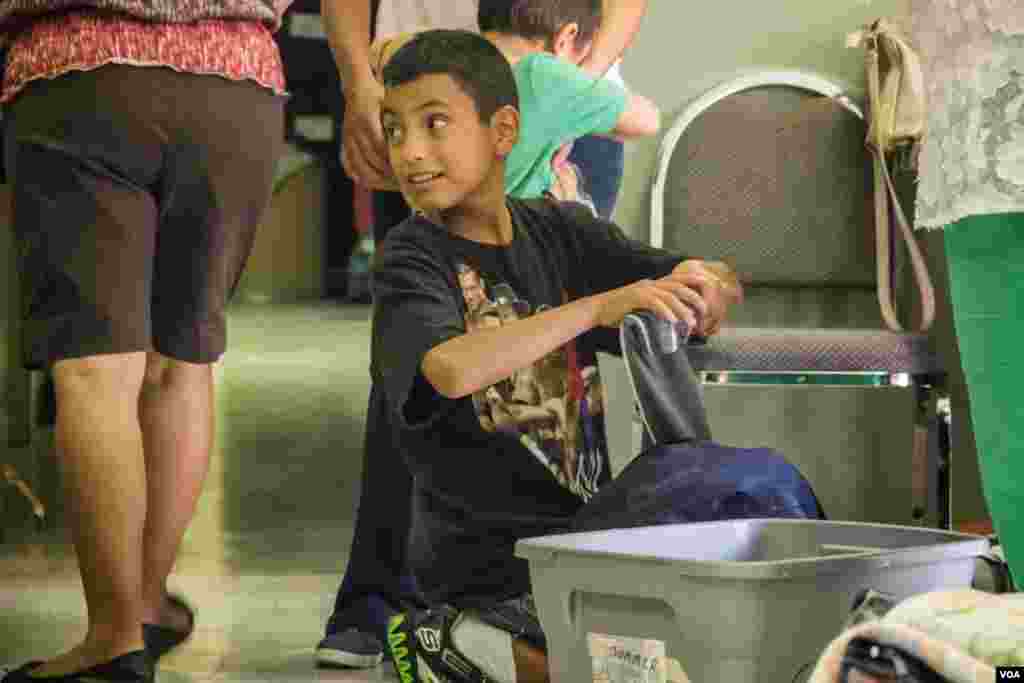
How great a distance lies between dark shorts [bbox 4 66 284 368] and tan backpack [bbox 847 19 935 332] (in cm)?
148

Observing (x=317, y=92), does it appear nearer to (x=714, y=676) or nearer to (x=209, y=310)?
(x=209, y=310)

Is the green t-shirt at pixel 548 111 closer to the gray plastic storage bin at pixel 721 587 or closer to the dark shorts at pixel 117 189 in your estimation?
the dark shorts at pixel 117 189

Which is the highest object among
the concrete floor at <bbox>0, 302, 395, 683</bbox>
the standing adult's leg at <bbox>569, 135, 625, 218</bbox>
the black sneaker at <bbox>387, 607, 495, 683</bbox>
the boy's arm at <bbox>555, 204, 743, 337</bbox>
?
the standing adult's leg at <bbox>569, 135, 625, 218</bbox>

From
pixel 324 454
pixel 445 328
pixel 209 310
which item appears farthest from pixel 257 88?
pixel 324 454

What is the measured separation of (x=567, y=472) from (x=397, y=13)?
0.96 meters

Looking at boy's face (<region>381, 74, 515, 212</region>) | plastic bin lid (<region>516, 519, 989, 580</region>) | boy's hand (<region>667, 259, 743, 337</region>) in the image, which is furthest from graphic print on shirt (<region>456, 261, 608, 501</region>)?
Answer: plastic bin lid (<region>516, 519, 989, 580</region>)

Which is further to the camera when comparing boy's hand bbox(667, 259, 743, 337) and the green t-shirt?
the green t-shirt

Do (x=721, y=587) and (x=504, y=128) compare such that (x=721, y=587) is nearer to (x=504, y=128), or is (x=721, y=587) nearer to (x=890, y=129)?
(x=504, y=128)

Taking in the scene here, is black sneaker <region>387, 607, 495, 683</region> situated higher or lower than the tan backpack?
lower

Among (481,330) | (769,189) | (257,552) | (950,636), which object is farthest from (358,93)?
(257,552)

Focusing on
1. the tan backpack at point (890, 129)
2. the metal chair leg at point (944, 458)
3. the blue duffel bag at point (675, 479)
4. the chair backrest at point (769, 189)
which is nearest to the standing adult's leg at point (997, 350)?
the blue duffel bag at point (675, 479)

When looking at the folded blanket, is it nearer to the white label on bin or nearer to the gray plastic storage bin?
the gray plastic storage bin

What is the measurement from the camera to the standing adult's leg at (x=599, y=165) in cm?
288

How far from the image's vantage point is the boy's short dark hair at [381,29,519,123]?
238cm
